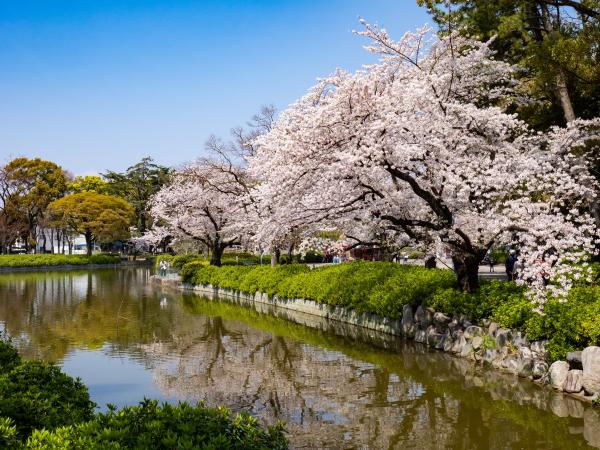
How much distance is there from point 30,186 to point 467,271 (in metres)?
53.4

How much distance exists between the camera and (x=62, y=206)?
54.2 m

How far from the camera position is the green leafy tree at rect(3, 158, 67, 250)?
5428cm

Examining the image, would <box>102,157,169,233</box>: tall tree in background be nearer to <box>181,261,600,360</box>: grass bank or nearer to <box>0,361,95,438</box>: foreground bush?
<box>181,261,600,360</box>: grass bank

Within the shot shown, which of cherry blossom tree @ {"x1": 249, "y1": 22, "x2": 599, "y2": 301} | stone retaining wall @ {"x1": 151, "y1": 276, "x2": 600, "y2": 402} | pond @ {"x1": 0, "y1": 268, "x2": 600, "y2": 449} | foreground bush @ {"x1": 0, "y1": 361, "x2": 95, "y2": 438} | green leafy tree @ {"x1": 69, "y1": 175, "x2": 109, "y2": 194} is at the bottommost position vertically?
pond @ {"x1": 0, "y1": 268, "x2": 600, "y2": 449}

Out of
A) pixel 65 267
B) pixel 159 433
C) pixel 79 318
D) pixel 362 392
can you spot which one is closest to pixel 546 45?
pixel 362 392

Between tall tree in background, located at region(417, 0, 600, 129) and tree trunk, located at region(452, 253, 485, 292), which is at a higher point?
tall tree in background, located at region(417, 0, 600, 129)

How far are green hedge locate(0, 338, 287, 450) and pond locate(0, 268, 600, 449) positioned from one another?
2984 mm

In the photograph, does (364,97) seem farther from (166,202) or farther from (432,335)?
(166,202)

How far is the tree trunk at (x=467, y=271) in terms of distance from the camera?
12.6 m

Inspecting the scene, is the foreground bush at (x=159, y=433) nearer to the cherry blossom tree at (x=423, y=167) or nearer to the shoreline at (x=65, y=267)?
the cherry blossom tree at (x=423, y=167)

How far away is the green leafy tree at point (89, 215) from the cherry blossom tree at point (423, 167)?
45.4 m

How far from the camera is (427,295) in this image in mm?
13859

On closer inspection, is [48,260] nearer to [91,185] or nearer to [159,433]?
[91,185]

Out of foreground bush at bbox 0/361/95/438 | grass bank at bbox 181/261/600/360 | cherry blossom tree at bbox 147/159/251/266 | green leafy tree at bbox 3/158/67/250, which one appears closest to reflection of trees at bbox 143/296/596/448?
grass bank at bbox 181/261/600/360
